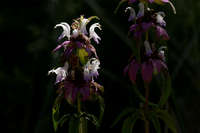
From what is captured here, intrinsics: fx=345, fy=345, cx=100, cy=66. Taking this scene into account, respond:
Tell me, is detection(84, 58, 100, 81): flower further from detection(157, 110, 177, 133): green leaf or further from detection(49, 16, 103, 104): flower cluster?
detection(157, 110, 177, 133): green leaf

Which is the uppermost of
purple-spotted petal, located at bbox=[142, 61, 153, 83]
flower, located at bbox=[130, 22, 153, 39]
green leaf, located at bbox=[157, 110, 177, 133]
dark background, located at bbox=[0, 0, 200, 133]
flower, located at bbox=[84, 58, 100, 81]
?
dark background, located at bbox=[0, 0, 200, 133]

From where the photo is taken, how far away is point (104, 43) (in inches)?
109

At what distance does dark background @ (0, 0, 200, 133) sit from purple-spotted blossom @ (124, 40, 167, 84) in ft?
3.21

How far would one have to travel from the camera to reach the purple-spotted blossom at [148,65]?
4.11 feet

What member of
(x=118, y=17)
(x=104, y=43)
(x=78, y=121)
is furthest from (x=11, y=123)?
(x=78, y=121)

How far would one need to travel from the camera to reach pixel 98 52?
2604 mm

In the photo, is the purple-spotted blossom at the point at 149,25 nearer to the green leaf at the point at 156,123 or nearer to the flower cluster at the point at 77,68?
the flower cluster at the point at 77,68

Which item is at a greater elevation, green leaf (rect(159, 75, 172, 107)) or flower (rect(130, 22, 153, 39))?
flower (rect(130, 22, 153, 39))

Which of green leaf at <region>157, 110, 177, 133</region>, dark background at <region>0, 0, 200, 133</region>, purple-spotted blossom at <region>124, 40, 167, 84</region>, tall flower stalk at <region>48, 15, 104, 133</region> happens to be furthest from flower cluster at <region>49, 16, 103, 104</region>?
dark background at <region>0, 0, 200, 133</region>

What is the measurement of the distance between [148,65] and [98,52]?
4.41ft

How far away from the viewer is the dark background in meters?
2.51

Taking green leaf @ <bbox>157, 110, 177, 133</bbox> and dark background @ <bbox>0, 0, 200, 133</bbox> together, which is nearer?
green leaf @ <bbox>157, 110, 177, 133</bbox>

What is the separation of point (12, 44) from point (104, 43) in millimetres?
1108

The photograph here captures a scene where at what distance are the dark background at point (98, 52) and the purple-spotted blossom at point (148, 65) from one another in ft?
3.21
